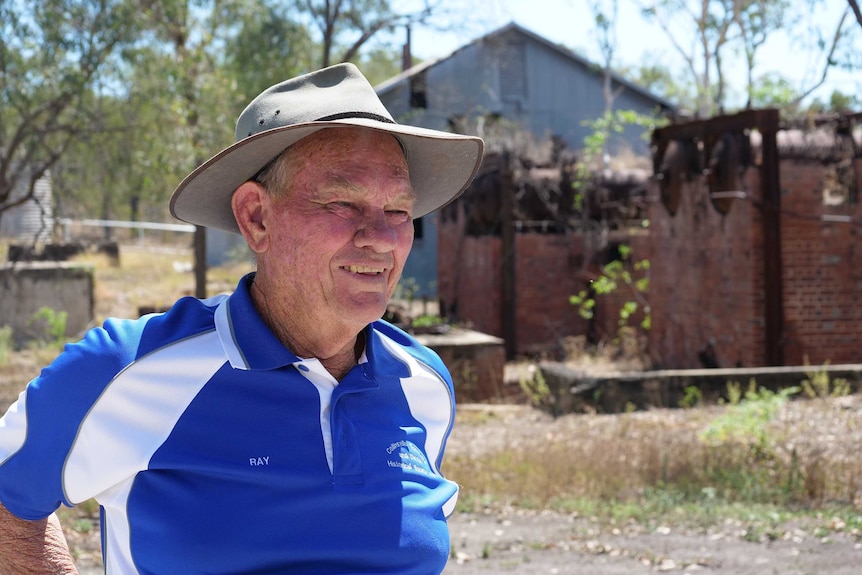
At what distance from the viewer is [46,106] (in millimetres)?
10945

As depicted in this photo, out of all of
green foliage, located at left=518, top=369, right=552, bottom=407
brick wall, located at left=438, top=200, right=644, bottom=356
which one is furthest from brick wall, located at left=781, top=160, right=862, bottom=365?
brick wall, located at left=438, top=200, right=644, bottom=356

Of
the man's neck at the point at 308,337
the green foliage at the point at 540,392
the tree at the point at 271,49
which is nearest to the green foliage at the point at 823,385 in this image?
the green foliage at the point at 540,392

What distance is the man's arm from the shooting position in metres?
2.07

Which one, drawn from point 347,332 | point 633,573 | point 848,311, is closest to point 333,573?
point 347,332

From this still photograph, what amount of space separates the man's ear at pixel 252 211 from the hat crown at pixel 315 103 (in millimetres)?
122

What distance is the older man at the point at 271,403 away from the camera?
1.97 m

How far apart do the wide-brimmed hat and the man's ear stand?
5cm

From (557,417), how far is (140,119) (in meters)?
7.58

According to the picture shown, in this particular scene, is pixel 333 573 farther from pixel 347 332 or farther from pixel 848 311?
pixel 848 311

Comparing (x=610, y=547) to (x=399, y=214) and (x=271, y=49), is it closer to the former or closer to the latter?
(x=399, y=214)

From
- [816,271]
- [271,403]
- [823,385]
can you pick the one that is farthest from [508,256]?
[271,403]

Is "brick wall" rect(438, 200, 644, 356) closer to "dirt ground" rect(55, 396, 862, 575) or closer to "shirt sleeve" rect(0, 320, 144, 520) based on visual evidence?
"dirt ground" rect(55, 396, 862, 575)

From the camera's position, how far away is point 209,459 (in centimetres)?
198

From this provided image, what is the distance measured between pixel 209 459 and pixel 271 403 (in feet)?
0.57
